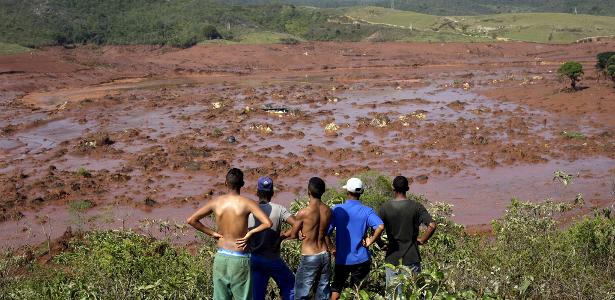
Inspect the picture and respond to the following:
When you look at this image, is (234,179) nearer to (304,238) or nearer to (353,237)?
(304,238)

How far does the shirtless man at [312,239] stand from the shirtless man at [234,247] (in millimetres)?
405

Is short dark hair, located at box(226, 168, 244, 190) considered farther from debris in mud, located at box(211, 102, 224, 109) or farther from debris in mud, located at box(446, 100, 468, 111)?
debris in mud, located at box(211, 102, 224, 109)

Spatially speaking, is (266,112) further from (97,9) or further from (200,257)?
(97,9)

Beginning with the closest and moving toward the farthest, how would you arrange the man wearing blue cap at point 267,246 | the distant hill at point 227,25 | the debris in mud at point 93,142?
1. the man wearing blue cap at point 267,246
2. the debris in mud at point 93,142
3. the distant hill at point 227,25

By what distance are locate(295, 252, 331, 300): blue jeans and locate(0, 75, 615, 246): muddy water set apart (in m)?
8.92

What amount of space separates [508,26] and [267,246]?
8372cm

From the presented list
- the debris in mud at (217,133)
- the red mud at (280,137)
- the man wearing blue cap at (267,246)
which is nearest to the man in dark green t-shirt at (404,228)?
the man wearing blue cap at (267,246)

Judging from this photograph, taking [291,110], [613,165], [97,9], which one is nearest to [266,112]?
[291,110]

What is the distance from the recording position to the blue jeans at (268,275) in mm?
5332

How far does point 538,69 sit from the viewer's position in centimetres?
4812

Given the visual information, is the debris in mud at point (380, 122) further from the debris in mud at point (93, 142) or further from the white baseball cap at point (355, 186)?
the white baseball cap at point (355, 186)

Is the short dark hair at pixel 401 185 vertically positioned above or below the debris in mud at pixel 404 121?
above

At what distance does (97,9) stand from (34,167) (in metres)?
57.7

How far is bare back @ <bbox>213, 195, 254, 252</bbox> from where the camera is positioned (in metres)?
5.02
